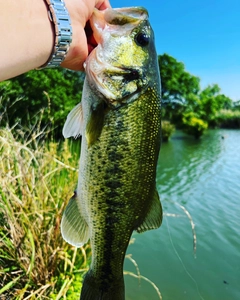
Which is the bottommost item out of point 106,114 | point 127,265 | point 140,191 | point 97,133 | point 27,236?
point 127,265

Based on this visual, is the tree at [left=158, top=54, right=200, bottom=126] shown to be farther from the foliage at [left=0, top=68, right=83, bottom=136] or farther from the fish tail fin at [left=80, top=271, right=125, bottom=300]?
the fish tail fin at [left=80, top=271, right=125, bottom=300]

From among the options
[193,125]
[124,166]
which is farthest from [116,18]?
[193,125]

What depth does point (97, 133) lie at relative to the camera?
172 centimetres

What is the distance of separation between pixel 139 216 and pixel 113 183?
0.87 feet

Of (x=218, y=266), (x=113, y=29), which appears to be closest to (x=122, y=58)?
(x=113, y=29)

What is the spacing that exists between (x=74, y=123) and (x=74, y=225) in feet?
1.96

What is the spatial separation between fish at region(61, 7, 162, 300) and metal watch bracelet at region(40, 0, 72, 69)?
18cm

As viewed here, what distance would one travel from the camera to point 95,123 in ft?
5.56

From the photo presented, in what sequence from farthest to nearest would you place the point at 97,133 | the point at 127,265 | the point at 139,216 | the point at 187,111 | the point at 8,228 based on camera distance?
the point at 187,111 → the point at 127,265 → the point at 8,228 → the point at 139,216 → the point at 97,133

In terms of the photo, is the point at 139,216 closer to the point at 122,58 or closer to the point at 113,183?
the point at 113,183

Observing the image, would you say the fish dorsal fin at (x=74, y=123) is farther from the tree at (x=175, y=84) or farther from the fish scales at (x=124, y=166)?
the tree at (x=175, y=84)

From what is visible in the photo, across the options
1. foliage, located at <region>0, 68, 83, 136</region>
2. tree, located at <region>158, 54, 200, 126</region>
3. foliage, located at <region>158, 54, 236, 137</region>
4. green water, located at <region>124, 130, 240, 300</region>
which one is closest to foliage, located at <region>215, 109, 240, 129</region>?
foliage, located at <region>158, 54, 236, 137</region>

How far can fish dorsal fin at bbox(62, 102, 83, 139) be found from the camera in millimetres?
1873

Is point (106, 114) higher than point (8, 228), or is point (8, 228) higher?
point (106, 114)
